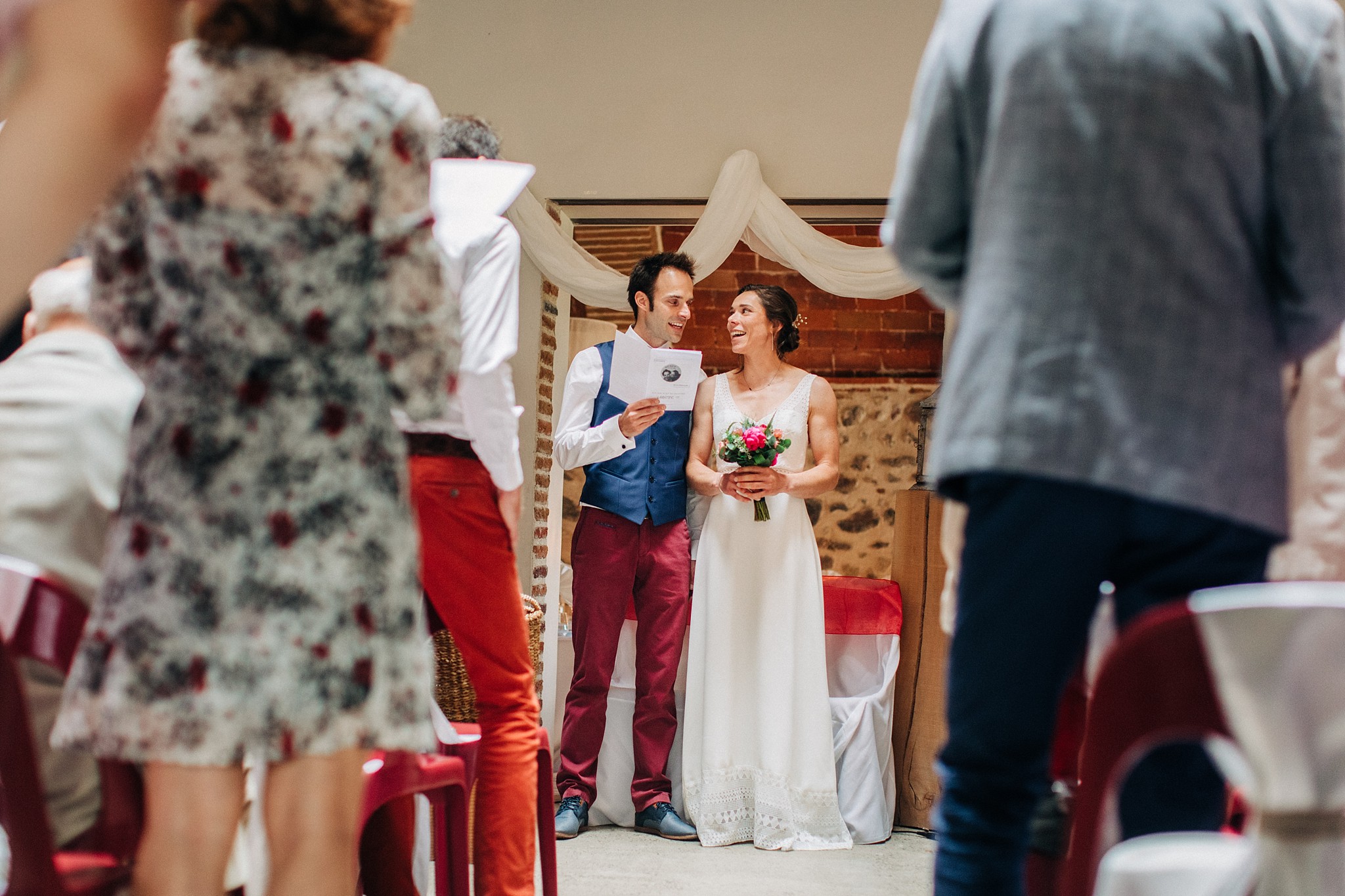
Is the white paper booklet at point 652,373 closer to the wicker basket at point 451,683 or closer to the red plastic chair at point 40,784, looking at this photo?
the wicker basket at point 451,683

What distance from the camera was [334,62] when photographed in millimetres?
1226

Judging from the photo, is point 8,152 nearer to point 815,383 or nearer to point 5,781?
point 5,781

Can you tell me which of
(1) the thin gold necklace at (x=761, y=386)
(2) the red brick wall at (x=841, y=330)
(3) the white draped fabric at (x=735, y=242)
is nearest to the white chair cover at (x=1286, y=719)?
(1) the thin gold necklace at (x=761, y=386)

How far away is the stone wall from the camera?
6898 millimetres

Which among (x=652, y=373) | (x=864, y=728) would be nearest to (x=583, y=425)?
(x=652, y=373)

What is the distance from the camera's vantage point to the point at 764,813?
3.59m

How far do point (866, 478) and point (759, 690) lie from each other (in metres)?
3.47

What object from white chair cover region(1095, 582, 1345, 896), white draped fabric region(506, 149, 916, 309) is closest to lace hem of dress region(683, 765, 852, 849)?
white draped fabric region(506, 149, 916, 309)

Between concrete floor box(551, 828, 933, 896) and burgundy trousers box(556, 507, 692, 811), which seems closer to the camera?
concrete floor box(551, 828, 933, 896)

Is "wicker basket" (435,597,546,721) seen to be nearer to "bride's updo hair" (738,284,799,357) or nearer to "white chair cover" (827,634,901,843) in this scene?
"white chair cover" (827,634,901,843)

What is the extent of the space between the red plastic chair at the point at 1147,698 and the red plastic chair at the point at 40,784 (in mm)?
1018

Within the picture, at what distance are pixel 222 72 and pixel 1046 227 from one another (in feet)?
2.91

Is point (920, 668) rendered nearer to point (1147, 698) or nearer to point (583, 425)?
point (583, 425)

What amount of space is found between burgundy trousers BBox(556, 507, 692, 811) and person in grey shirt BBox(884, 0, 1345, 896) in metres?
2.61
